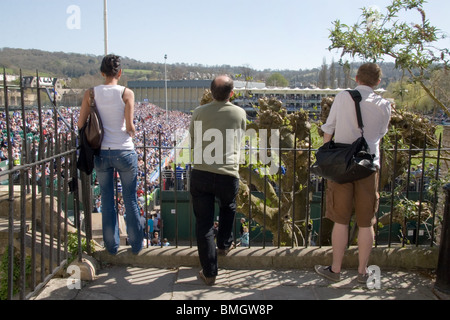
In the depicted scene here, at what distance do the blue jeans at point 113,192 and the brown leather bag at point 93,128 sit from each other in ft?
0.43

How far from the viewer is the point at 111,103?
320cm

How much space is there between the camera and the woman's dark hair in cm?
321

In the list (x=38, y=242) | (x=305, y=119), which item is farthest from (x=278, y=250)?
(x=305, y=119)

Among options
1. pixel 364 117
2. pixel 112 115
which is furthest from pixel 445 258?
pixel 112 115

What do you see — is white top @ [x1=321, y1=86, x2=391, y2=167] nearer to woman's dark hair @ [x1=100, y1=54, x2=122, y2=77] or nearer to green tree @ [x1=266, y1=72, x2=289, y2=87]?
woman's dark hair @ [x1=100, y1=54, x2=122, y2=77]

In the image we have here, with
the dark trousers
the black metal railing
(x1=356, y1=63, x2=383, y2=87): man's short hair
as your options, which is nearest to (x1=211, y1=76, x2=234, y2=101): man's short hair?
the dark trousers

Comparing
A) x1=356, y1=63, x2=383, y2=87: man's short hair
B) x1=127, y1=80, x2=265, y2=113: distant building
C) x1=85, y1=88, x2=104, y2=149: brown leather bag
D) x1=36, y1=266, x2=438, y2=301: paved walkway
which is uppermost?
x1=127, y1=80, x2=265, y2=113: distant building

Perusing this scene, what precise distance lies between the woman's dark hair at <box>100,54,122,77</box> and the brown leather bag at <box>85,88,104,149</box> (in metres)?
0.21

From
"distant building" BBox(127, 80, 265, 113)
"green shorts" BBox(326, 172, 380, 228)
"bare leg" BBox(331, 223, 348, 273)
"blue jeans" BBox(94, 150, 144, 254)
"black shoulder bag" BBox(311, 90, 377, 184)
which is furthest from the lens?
"distant building" BBox(127, 80, 265, 113)

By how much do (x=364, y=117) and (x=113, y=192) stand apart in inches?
86.2

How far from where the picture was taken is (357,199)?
3090 millimetres
